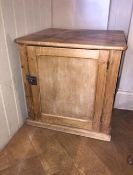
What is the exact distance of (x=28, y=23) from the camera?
129cm

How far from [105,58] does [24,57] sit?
54 cm

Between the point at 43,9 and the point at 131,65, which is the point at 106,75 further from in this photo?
the point at 43,9

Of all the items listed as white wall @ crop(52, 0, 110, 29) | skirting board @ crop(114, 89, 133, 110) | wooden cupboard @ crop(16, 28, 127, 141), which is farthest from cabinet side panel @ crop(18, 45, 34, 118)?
skirting board @ crop(114, 89, 133, 110)

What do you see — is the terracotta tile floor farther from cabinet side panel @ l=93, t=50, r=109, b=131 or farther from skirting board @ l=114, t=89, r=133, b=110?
skirting board @ l=114, t=89, r=133, b=110

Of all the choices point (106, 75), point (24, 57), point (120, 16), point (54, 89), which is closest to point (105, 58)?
point (106, 75)

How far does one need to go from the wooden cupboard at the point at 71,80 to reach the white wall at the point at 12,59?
0.21 feet

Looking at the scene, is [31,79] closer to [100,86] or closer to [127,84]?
[100,86]

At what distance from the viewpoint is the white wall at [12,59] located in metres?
1.07

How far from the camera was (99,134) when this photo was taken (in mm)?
1283

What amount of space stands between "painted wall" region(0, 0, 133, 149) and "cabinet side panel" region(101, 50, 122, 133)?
471 mm

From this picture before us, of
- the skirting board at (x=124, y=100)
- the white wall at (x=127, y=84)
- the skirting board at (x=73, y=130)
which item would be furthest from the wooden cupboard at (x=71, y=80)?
the skirting board at (x=124, y=100)

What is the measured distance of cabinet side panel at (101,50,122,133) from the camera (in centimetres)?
101

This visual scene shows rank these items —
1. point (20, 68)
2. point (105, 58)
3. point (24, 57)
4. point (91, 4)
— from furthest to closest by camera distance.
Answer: point (91, 4) → point (20, 68) → point (24, 57) → point (105, 58)

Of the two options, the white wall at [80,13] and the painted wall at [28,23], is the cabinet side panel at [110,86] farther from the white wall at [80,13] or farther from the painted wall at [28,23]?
the white wall at [80,13]
